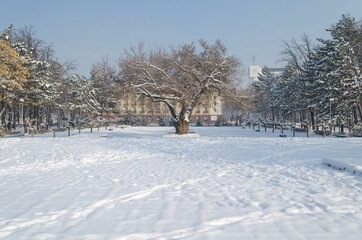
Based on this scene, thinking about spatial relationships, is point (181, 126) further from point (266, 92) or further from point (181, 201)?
point (266, 92)

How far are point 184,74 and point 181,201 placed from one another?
19.2 metres

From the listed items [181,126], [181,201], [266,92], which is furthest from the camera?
[266,92]

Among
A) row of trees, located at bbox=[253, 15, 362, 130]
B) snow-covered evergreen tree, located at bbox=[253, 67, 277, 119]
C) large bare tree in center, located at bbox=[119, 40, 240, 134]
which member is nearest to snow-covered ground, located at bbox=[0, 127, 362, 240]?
large bare tree in center, located at bbox=[119, 40, 240, 134]

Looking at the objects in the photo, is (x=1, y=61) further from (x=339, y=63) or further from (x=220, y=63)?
(x=339, y=63)

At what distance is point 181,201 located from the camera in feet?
15.9

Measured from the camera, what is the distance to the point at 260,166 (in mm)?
8227

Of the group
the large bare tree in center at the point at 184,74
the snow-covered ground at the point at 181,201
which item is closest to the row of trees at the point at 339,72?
the large bare tree in center at the point at 184,74

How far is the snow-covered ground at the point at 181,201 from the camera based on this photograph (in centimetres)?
358

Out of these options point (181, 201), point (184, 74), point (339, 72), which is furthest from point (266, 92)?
point (181, 201)

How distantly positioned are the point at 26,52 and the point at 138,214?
30.7 meters

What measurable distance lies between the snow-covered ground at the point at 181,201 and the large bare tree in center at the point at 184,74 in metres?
13.6

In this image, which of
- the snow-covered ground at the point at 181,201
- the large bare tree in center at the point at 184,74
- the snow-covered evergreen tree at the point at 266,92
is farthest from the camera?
the snow-covered evergreen tree at the point at 266,92

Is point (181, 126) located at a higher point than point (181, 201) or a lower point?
higher

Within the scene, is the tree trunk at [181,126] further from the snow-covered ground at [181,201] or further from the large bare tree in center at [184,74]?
the snow-covered ground at [181,201]
